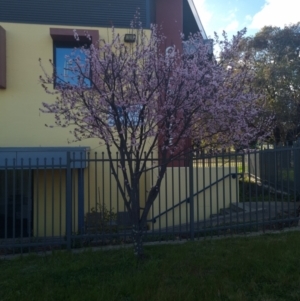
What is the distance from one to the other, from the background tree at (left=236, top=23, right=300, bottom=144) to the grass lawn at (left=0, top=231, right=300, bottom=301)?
1076 cm

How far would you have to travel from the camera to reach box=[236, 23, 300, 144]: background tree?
17031 millimetres

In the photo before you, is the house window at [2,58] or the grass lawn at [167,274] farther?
the house window at [2,58]

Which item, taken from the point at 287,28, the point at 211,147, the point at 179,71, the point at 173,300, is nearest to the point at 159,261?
the point at 173,300

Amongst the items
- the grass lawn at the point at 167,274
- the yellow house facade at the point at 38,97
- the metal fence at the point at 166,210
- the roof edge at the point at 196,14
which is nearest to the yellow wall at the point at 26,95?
the yellow house facade at the point at 38,97

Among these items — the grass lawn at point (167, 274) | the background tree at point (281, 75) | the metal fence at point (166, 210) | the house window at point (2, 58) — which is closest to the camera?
the grass lawn at point (167, 274)

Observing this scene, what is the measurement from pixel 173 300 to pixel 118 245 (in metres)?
2.80

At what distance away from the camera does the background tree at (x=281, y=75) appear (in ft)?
55.9

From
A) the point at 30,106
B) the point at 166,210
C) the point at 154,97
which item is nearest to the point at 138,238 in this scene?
the point at 166,210

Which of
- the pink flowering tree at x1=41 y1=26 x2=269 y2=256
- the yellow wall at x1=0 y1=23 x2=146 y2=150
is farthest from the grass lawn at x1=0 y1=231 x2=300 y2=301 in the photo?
the yellow wall at x1=0 y1=23 x2=146 y2=150

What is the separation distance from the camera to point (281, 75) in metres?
17.6

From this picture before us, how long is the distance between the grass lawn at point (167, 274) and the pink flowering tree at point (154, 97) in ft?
4.83

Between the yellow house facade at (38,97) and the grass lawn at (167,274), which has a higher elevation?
the yellow house facade at (38,97)

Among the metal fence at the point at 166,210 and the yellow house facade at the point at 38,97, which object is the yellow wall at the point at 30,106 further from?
the metal fence at the point at 166,210

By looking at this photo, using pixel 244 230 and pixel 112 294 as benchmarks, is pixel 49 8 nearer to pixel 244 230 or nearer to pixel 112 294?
pixel 244 230
